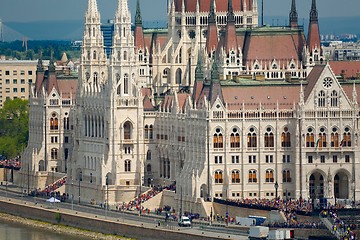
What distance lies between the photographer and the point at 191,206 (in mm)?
199625

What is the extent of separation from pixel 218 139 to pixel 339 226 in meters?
23.3

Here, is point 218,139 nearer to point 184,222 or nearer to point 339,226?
point 184,222

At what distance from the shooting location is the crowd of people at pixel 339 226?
176000 millimetres

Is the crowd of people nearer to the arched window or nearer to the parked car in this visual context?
the parked car

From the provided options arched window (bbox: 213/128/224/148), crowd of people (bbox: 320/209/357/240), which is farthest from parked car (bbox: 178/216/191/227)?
crowd of people (bbox: 320/209/357/240)

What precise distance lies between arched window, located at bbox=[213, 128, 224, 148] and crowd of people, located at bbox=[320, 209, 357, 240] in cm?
1719

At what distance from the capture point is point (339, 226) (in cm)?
17925

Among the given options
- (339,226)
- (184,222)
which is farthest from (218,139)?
(339,226)

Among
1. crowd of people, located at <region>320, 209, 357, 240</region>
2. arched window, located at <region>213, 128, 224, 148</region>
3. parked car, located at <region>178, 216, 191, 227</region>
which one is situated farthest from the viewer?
arched window, located at <region>213, 128, 224, 148</region>

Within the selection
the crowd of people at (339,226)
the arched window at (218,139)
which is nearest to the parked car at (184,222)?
the arched window at (218,139)

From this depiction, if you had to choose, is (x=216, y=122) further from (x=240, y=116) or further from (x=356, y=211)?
(x=356, y=211)

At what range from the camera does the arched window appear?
199375 millimetres

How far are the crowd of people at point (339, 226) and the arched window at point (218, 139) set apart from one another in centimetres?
1719

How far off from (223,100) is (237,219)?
1370 centimetres
